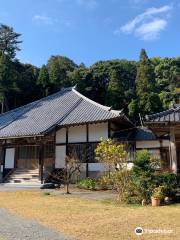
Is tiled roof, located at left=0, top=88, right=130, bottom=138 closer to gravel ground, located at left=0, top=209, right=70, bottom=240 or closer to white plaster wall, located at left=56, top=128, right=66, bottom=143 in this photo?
white plaster wall, located at left=56, top=128, right=66, bottom=143

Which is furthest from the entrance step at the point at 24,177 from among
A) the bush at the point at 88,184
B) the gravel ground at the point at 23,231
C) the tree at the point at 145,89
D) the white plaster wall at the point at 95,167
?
the tree at the point at 145,89

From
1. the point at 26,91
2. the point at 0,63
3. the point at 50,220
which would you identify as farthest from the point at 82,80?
the point at 50,220

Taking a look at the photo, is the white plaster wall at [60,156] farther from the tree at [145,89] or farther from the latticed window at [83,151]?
the tree at [145,89]

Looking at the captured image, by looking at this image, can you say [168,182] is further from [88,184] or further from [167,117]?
[88,184]

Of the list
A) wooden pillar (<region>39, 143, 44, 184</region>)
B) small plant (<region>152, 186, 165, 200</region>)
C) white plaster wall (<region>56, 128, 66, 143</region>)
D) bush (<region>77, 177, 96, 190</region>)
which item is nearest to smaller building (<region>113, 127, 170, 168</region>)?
bush (<region>77, 177, 96, 190</region>)

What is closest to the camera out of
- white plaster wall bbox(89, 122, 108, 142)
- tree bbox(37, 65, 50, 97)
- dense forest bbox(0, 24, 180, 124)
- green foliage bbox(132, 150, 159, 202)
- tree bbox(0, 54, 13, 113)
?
green foliage bbox(132, 150, 159, 202)

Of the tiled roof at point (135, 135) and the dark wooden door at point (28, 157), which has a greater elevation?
the tiled roof at point (135, 135)

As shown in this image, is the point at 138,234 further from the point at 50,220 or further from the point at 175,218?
the point at 50,220

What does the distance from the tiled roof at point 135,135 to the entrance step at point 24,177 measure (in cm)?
615

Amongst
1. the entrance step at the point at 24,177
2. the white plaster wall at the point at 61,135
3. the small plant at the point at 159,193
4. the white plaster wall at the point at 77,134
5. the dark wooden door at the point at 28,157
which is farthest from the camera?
the dark wooden door at the point at 28,157

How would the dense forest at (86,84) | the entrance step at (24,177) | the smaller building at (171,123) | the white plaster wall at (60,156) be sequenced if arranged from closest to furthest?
1. the smaller building at (171,123)
2. the entrance step at (24,177)
3. the white plaster wall at (60,156)
4. the dense forest at (86,84)

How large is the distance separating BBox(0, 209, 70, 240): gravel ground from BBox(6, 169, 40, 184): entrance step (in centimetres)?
1234

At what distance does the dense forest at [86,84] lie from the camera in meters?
42.2

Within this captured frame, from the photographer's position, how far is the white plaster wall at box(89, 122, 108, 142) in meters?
21.9
